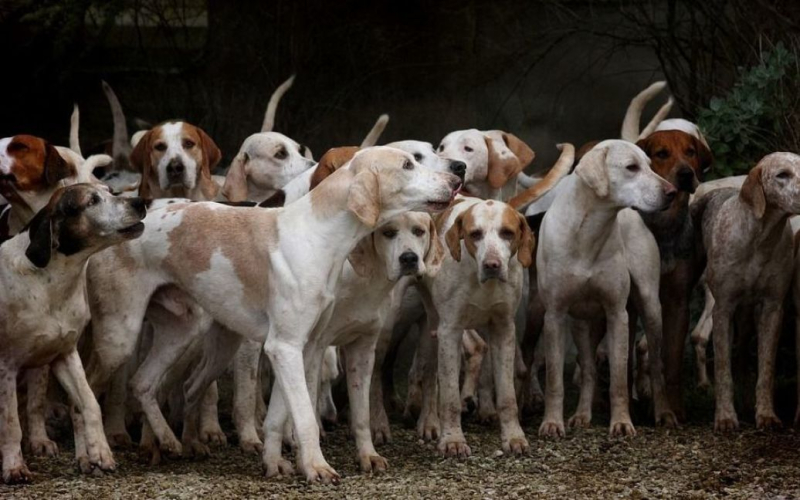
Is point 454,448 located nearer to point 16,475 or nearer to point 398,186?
point 398,186

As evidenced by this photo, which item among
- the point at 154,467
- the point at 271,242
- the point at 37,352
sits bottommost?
the point at 154,467

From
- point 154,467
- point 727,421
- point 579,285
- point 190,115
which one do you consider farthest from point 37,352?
point 190,115

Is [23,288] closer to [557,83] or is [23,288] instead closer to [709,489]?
[709,489]

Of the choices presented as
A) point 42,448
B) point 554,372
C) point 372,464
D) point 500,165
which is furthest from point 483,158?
point 42,448

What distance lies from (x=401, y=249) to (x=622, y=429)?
1671mm

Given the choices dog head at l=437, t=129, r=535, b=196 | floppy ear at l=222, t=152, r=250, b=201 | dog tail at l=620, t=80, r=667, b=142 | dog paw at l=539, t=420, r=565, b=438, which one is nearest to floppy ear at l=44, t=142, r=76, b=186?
floppy ear at l=222, t=152, r=250, b=201

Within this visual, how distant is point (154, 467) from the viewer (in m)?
7.35

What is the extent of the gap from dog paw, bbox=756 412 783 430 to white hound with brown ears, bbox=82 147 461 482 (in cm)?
223

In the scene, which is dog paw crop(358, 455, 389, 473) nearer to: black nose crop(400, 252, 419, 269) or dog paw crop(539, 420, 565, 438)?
black nose crop(400, 252, 419, 269)

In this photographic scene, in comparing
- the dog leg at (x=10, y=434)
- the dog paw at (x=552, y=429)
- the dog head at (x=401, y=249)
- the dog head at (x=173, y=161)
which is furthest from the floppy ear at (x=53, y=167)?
the dog paw at (x=552, y=429)

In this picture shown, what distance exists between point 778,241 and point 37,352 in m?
3.71

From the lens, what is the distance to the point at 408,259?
7.13 m

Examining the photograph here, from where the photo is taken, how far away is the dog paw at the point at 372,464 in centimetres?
721

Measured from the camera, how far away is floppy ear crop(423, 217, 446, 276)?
7.32m
